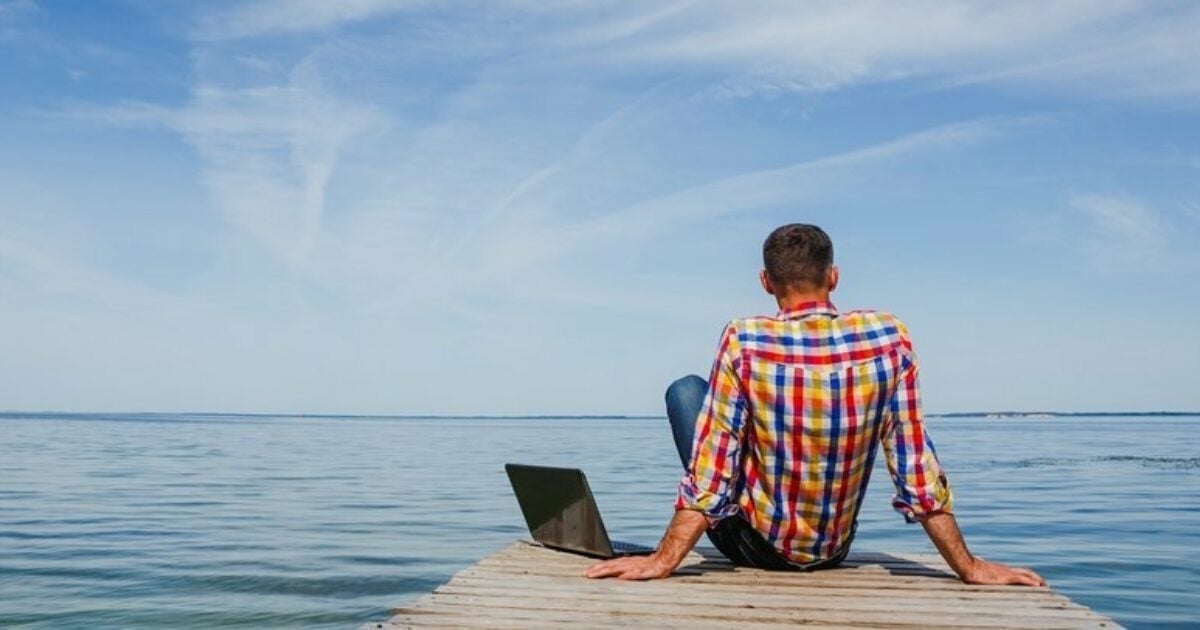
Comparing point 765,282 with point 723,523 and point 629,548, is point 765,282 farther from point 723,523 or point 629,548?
point 629,548

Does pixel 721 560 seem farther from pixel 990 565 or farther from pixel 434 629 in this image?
pixel 434 629

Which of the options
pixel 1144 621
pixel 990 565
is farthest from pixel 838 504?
pixel 1144 621

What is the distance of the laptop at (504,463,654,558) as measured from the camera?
20.8 ft

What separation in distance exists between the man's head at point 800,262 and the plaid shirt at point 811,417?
8 cm

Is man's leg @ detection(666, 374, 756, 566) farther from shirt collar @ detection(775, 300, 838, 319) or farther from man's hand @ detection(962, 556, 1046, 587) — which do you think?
man's hand @ detection(962, 556, 1046, 587)

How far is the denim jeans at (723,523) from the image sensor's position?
567cm

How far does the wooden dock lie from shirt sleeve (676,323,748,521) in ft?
1.45

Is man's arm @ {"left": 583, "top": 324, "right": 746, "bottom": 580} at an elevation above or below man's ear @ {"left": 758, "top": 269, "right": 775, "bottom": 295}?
below

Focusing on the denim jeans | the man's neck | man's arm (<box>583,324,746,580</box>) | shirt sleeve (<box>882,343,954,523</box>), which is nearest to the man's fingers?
shirt sleeve (<box>882,343,954,523</box>)

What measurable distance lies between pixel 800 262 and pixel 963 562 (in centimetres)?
176

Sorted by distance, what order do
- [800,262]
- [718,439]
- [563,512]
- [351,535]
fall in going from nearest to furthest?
1. [800,262]
2. [718,439]
3. [563,512]
4. [351,535]

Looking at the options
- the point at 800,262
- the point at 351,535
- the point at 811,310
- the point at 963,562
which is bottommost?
the point at 351,535

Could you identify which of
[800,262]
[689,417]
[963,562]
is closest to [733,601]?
[689,417]

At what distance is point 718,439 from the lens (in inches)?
207
